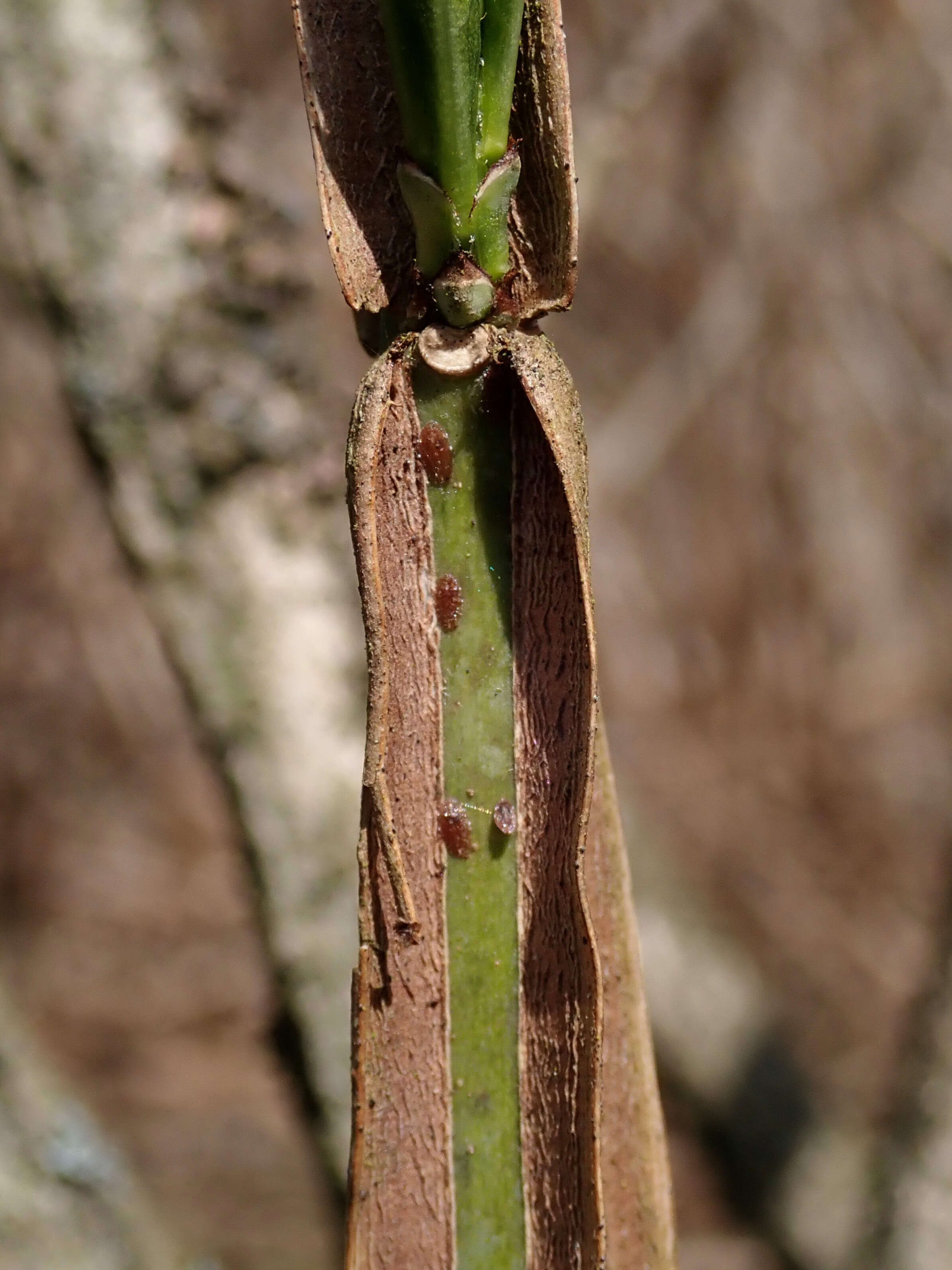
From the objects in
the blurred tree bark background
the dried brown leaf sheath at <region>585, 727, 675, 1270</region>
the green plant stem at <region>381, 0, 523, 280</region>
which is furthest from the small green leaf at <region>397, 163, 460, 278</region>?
the blurred tree bark background

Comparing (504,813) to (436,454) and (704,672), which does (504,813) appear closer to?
(436,454)

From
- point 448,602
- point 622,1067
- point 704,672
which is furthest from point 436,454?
point 704,672

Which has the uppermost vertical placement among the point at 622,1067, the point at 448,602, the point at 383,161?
the point at 383,161

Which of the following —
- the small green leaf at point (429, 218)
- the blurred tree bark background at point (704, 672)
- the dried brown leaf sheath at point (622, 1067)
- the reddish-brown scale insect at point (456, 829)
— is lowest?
the dried brown leaf sheath at point (622, 1067)

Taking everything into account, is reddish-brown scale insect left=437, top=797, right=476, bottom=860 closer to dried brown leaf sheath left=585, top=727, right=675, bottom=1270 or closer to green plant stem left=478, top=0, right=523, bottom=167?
dried brown leaf sheath left=585, top=727, right=675, bottom=1270

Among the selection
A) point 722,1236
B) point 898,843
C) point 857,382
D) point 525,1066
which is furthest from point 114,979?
point 525,1066

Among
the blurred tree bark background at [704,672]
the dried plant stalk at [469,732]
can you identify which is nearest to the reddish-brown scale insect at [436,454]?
the dried plant stalk at [469,732]

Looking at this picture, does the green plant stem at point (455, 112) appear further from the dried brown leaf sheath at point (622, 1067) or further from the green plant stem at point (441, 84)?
the dried brown leaf sheath at point (622, 1067)

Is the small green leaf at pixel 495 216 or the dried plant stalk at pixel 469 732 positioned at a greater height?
the small green leaf at pixel 495 216
